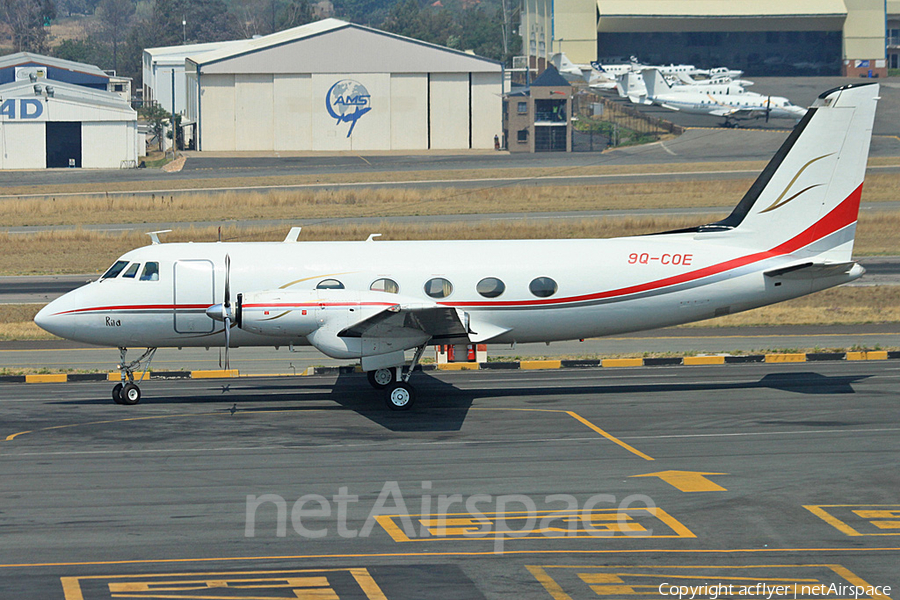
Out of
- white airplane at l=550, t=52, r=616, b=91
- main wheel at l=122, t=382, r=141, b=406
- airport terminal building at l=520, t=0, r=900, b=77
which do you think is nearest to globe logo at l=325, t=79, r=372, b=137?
white airplane at l=550, t=52, r=616, b=91

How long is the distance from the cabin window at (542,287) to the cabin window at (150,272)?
375 inches

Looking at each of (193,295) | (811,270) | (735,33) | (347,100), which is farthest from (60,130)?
(735,33)

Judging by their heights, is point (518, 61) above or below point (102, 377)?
above

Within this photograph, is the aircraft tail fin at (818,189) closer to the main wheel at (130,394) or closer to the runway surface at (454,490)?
the runway surface at (454,490)

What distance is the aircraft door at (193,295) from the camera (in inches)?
958

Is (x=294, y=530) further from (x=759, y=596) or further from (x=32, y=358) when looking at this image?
(x=32, y=358)

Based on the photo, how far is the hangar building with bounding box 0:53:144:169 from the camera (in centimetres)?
9950

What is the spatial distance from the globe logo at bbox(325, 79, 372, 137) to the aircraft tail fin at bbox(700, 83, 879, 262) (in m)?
91.6

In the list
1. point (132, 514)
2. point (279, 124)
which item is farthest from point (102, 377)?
point (279, 124)

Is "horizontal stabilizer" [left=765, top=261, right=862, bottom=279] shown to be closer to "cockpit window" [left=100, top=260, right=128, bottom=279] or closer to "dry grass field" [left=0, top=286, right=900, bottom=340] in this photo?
"dry grass field" [left=0, top=286, right=900, bottom=340]

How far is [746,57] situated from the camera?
15788 centimetres

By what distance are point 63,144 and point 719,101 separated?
73.2 meters

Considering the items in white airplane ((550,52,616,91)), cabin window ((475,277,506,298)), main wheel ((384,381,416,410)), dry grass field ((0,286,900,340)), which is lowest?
main wheel ((384,381,416,410))

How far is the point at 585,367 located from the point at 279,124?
9005cm
